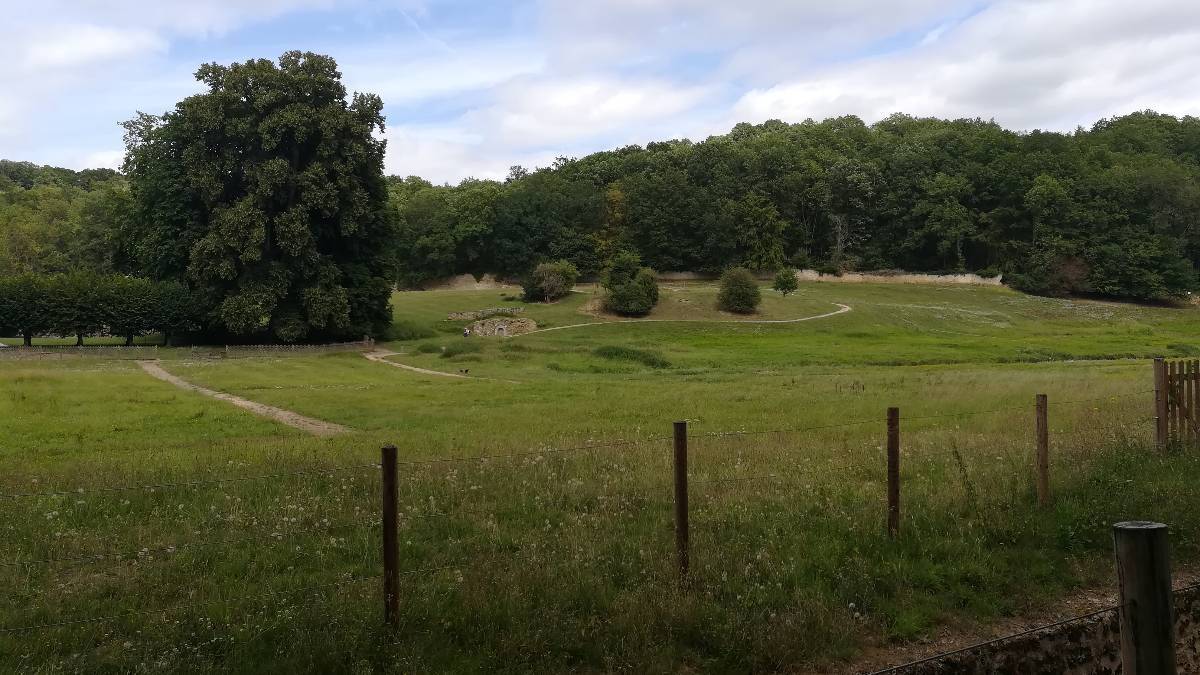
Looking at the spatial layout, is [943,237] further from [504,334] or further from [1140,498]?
[1140,498]

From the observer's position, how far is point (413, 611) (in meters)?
5.96

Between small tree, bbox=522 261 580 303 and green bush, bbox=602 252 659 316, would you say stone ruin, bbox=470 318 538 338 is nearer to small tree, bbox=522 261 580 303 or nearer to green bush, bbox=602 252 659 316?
green bush, bbox=602 252 659 316

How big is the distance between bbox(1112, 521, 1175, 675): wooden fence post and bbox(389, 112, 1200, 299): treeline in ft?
294

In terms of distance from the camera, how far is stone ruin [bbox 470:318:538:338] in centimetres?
6202

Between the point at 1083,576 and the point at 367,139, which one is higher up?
the point at 367,139

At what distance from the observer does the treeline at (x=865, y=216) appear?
9462cm

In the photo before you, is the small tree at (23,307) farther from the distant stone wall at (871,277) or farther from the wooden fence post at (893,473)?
the distant stone wall at (871,277)

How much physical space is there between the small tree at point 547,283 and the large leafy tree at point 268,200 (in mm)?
19660

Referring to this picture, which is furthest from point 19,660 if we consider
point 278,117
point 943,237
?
point 943,237

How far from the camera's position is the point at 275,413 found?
78.0 feet

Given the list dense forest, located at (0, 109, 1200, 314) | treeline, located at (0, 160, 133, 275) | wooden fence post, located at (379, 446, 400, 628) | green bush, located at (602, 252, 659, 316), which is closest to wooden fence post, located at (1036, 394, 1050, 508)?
wooden fence post, located at (379, 446, 400, 628)

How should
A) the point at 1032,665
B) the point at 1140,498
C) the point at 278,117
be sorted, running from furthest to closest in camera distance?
the point at 278,117
the point at 1140,498
the point at 1032,665

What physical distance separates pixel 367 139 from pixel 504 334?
1743 centimetres

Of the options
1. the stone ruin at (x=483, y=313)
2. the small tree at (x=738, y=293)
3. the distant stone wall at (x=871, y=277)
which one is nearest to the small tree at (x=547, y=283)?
the stone ruin at (x=483, y=313)
